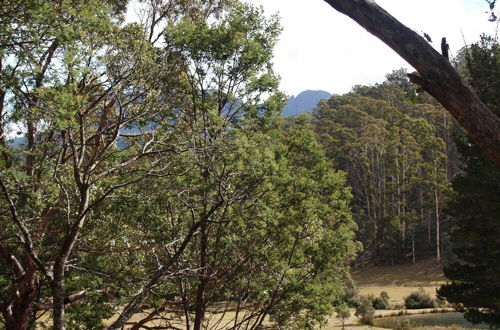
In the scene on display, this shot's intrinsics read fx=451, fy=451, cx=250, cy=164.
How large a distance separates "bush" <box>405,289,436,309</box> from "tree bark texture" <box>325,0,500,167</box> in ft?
78.4

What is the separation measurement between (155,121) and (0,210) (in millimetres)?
2662

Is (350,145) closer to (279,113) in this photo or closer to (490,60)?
(490,60)

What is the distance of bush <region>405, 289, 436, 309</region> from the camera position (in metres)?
23.6

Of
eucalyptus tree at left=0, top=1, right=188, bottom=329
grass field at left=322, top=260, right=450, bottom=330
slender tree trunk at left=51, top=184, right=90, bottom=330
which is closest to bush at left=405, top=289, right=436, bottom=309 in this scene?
grass field at left=322, top=260, right=450, bottom=330

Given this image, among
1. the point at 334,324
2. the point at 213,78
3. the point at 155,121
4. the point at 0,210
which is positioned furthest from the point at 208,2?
the point at 334,324

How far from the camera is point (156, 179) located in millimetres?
6875

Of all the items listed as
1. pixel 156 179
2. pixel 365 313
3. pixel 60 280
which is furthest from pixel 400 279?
pixel 60 280

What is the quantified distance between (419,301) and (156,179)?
69.3 ft

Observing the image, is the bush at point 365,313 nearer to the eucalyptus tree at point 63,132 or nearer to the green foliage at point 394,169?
the eucalyptus tree at point 63,132

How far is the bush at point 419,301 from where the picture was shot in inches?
929

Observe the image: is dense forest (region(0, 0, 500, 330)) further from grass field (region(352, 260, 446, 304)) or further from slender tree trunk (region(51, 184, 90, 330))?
grass field (region(352, 260, 446, 304))

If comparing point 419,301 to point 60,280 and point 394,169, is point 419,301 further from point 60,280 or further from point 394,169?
point 60,280

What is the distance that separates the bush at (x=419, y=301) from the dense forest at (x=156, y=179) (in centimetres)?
1548

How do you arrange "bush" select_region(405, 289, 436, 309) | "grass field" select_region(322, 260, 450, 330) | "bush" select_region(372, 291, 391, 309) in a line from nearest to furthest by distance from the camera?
"bush" select_region(405, 289, 436, 309), "bush" select_region(372, 291, 391, 309), "grass field" select_region(322, 260, 450, 330)
